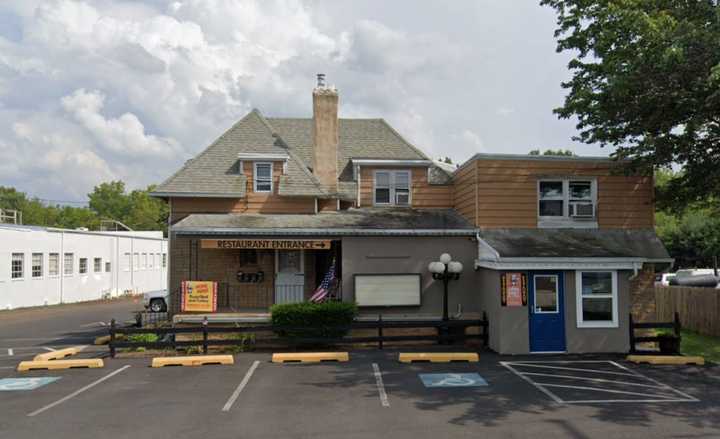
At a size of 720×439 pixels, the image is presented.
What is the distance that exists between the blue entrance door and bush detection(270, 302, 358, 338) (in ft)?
17.6

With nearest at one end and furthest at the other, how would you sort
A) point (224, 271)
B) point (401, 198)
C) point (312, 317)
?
point (312, 317) → point (224, 271) → point (401, 198)

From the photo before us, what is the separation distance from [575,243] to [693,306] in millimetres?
8695

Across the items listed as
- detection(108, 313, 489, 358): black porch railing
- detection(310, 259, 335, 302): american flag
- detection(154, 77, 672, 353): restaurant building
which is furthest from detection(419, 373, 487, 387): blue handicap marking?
detection(310, 259, 335, 302): american flag

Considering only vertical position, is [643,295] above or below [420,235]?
below

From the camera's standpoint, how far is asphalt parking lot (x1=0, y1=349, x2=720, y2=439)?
9.71m

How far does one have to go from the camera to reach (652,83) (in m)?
15.9

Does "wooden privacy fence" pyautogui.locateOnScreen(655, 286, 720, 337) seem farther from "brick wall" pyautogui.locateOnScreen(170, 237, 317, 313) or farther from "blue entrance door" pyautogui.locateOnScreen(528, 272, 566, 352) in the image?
"brick wall" pyautogui.locateOnScreen(170, 237, 317, 313)

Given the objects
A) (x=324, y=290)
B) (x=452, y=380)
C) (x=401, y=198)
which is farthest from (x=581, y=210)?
(x=452, y=380)

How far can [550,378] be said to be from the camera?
44.1 feet

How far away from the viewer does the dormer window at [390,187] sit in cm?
2302

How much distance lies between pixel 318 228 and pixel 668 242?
44353 millimetres

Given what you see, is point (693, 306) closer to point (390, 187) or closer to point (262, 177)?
point (390, 187)

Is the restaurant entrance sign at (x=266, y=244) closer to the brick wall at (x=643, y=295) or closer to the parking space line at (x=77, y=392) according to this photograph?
the parking space line at (x=77, y=392)

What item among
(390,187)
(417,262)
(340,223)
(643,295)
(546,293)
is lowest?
(643,295)
